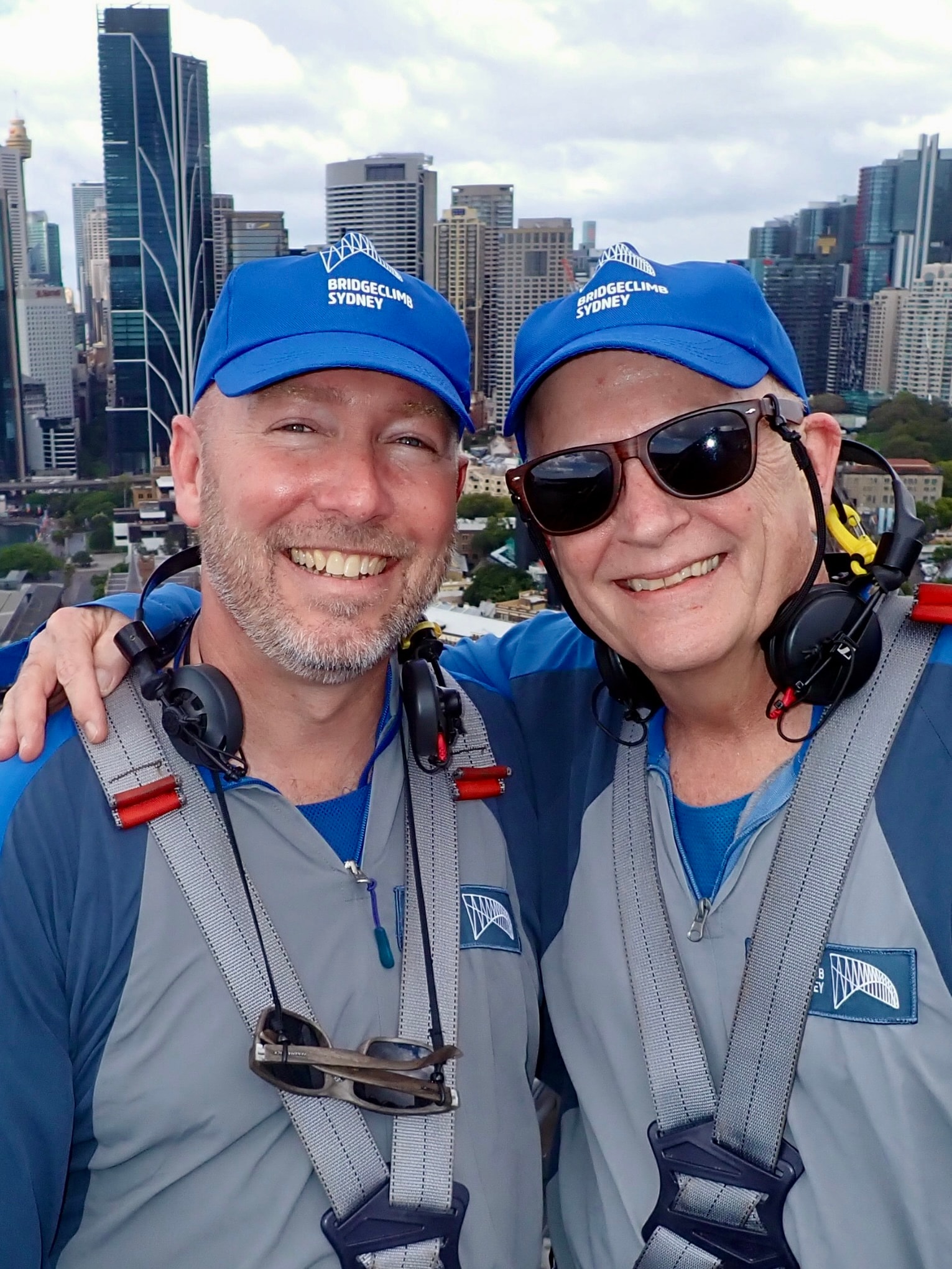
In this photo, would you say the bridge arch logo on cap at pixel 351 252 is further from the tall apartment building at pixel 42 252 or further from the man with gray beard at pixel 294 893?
the tall apartment building at pixel 42 252

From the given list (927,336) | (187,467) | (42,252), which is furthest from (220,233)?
(187,467)

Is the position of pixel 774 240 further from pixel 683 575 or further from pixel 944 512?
pixel 683 575

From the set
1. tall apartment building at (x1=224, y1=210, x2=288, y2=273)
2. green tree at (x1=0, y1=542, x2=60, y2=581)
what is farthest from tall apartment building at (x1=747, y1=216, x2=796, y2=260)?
green tree at (x1=0, y1=542, x2=60, y2=581)

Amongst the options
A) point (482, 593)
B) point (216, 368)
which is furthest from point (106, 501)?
point (216, 368)

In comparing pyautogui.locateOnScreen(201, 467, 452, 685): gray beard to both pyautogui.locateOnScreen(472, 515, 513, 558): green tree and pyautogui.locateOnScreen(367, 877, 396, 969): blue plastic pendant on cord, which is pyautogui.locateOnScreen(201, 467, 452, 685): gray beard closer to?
pyautogui.locateOnScreen(367, 877, 396, 969): blue plastic pendant on cord

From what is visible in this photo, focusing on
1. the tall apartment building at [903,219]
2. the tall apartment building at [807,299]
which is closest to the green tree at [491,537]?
the tall apartment building at [807,299]

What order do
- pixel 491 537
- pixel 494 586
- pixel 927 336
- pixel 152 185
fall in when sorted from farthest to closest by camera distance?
pixel 152 185
pixel 927 336
pixel 491 537
pixel 494 586
